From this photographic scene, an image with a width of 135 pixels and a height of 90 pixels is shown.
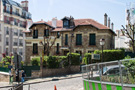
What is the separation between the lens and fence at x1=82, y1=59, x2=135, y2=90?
28.1 ft

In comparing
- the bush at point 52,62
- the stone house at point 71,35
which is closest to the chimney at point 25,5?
the stone house at point 71,35

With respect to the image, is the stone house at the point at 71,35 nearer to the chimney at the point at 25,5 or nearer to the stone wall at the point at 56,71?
the stone wall at the point at 56,71

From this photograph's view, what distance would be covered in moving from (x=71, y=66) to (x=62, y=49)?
21.0 ft

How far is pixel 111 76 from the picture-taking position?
1010 centimetres

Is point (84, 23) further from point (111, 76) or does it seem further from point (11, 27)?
point (11, 27)

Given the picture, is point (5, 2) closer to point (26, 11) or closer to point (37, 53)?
point (26, 11)

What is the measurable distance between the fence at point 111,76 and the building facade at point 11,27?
36.8 m

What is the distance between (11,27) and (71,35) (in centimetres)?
2345

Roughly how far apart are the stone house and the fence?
62.2ft

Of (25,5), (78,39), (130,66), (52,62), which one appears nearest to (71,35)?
(78,39)

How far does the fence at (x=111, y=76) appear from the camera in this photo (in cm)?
858

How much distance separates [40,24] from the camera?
Result: 112 ft

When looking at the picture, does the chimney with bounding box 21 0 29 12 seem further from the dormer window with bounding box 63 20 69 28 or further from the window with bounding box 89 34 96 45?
the window with bounding box 89 34 96 45

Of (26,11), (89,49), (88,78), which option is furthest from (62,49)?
(26,11)
